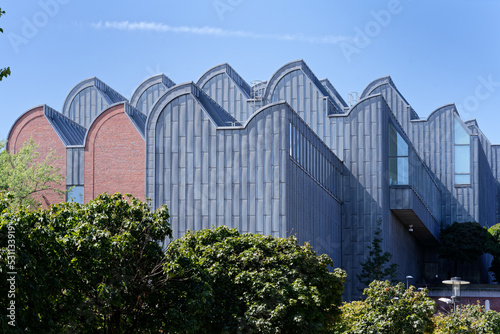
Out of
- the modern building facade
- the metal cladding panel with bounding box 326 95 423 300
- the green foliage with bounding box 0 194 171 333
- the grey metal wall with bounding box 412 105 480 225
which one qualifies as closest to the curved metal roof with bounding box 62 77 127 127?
the modern building facade

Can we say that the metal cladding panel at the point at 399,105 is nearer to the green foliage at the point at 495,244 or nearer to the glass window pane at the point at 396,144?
the green foliage at the point at 495,244

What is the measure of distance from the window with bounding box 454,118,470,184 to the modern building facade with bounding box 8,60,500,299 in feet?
0.36

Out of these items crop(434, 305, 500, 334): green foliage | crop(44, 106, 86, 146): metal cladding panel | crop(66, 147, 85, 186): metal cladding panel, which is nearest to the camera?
crop(434, 305, 500, 334): green foliage

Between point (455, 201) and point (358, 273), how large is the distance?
27091 mm

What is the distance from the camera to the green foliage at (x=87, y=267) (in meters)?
22.8

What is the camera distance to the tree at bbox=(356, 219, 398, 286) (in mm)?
64438

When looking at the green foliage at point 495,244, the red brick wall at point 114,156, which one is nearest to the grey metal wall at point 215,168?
the red brick wall at point 114,156

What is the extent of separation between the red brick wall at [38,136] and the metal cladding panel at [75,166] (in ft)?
3.26

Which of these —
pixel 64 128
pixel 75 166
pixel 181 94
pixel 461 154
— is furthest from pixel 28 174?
pixel 461 154

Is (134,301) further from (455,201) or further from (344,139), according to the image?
(455,201)

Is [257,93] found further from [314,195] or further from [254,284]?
[254,284]

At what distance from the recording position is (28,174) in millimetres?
63125

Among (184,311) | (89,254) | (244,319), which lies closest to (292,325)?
(244,319)

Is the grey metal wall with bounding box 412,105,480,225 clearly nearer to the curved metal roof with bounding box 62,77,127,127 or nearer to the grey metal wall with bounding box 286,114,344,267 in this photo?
the grey metal wall with bounding box 286,114,344,267
